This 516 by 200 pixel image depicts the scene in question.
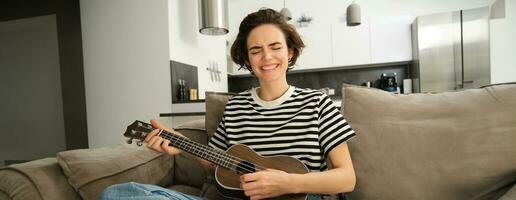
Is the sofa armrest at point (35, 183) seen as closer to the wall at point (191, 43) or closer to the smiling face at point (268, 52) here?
the smiling face at point (268, 52)

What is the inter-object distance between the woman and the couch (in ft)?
0.61

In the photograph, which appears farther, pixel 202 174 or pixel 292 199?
pixel 202 174

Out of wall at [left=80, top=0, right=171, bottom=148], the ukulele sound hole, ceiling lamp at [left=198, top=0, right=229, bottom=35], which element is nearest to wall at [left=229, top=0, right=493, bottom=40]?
ceiling lamp at [left=198, top=0, right=229, bottom=35]

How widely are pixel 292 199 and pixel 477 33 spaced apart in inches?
139

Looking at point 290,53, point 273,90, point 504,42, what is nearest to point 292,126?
point 273,90

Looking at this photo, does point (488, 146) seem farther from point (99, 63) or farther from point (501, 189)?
point (99, 63)

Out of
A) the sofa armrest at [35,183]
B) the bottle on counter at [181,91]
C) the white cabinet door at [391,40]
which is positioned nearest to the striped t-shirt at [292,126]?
the sofa armrest at [35,183]

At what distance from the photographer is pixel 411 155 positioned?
1.06 m

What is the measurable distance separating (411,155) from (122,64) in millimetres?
2267

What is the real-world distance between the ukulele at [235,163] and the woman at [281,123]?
4 cm

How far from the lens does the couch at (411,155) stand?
3.21 ft

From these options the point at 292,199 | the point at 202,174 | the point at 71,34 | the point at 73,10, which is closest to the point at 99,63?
the point at 71,34

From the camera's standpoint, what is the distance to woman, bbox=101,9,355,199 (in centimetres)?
88

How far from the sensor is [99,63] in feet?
8.46
